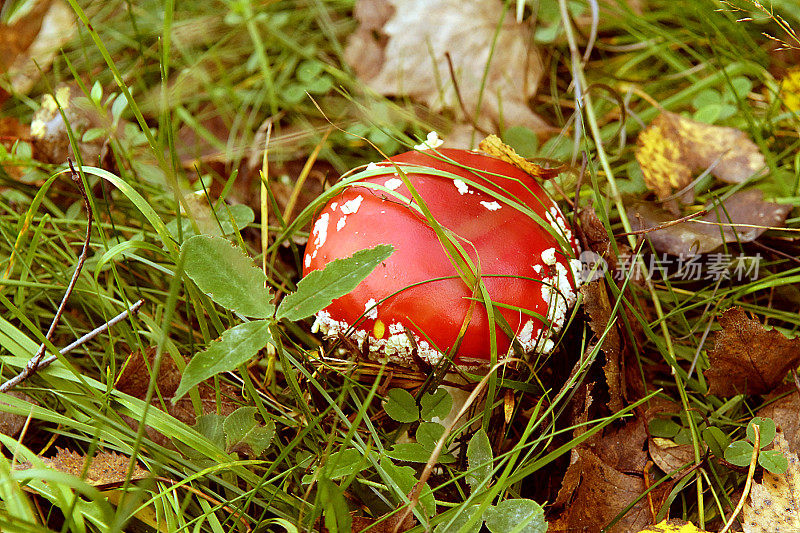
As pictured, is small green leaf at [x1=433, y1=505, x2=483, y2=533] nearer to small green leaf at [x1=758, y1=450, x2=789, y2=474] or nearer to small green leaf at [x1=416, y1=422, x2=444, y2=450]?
small green leaf at [x1=416, y1=422, x2=444, y2=450]

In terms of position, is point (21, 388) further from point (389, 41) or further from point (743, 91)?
point (743, 91)

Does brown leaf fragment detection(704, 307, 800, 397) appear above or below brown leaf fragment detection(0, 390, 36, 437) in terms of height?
below

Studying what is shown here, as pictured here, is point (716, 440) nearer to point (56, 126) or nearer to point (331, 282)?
point (331, 282)

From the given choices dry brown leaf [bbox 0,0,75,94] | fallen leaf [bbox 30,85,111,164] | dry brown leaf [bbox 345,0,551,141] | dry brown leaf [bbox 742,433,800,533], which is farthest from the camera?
dry brown leaf [bbox 0,0,75,94]

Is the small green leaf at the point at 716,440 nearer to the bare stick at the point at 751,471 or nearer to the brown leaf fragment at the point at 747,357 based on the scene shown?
the bare stick at the point at 751,471

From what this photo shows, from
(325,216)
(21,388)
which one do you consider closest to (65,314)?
(21,388)

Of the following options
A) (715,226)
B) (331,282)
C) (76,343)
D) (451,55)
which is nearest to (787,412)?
(715,226)

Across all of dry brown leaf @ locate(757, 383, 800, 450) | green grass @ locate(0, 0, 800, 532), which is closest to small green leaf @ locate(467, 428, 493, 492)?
green grass @ locate(0, 0, 800, 532)
